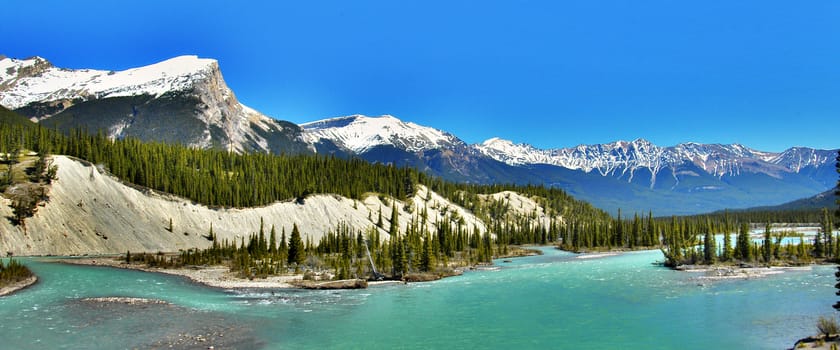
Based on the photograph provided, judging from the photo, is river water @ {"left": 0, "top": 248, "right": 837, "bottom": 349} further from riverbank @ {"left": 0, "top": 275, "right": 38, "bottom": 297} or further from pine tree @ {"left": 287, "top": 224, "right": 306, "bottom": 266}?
pine tree @ {"left": 287, "top": 224, "right": 306, "bottom": 266}

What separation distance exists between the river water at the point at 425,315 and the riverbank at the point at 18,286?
1.16 meters

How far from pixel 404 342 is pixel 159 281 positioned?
44617 millimetres

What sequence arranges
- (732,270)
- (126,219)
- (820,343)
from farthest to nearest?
(126,219)
(732,270)
(820,343)

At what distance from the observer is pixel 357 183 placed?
568 feet

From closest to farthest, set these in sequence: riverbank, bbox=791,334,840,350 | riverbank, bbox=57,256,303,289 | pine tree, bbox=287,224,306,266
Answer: riverbank, bbox=791,334,840,350
riverbank, bbox=57,256,303,289
pine tree, bbox=287,224,306,266

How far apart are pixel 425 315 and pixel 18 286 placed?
42.8 meters

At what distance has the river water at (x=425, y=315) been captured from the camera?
37719 mm

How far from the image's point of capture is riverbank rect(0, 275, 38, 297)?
55.6 m

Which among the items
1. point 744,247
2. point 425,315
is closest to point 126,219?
point 425,315

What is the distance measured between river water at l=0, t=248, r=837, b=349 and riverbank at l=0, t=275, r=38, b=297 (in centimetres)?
116

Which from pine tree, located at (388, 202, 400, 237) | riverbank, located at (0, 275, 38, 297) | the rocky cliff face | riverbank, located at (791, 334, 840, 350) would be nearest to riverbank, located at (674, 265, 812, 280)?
riverbank, located at (791, 334, 840, 350)

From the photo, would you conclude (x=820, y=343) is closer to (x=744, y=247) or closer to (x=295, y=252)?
(x=744, y=247)

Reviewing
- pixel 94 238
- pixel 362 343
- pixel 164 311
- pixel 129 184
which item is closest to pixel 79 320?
pixel 164 311

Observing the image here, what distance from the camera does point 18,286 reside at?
58.7 metres
